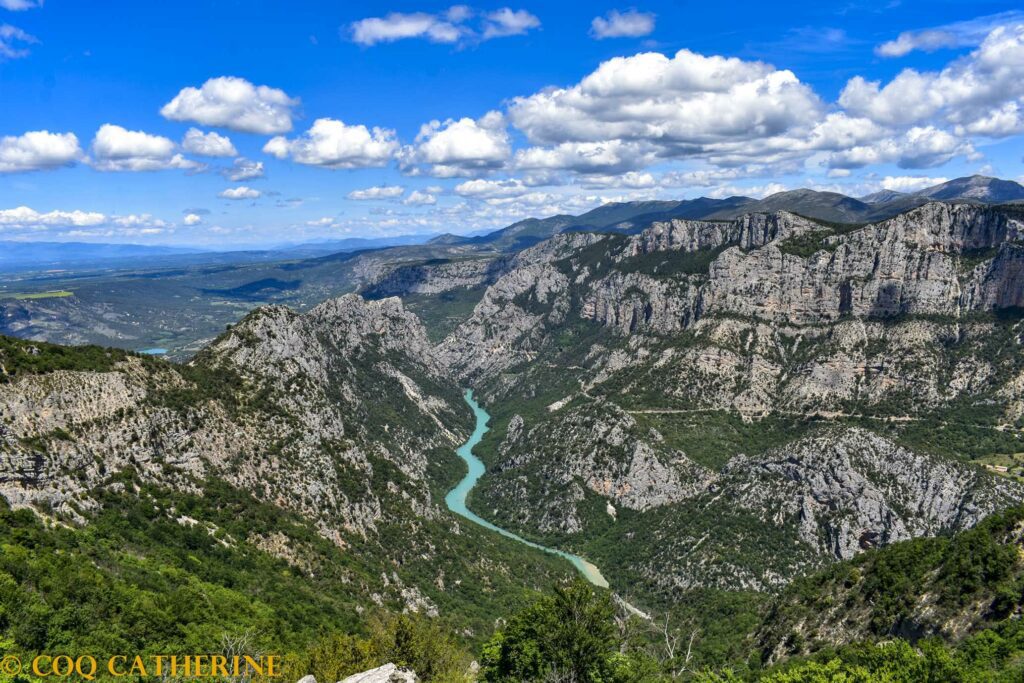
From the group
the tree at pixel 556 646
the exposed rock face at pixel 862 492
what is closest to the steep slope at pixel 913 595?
the tree at pixel 556 646

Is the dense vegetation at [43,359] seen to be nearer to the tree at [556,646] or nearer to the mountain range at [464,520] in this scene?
the mountain range at [464,520]

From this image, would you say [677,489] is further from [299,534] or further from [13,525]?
[13,525]

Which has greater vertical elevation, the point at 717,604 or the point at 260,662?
the point at 260,662

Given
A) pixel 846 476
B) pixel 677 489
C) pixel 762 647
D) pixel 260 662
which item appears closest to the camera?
pixel 260 662

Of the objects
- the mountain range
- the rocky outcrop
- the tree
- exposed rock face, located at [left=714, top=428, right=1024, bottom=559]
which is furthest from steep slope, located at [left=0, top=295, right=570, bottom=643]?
exposed rock face, located at [left=714, top=428, right=1024, bottom=559]

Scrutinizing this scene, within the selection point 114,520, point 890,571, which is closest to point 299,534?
point 114,520

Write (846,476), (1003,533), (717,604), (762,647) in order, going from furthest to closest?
1. (846,476)
2. (717,604)
3. (762,647)
4. (1003,533)

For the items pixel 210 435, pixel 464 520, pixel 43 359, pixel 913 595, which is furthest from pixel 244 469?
pixel 913 595

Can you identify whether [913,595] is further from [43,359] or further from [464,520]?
[43,359]

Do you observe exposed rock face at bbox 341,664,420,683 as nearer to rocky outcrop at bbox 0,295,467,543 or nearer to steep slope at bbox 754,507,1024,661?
rocky outcrop at bbox 0,295,467,543
